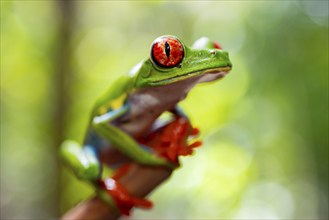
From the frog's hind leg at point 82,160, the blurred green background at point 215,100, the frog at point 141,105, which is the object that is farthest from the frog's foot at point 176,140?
the blurred green background at point 215,100

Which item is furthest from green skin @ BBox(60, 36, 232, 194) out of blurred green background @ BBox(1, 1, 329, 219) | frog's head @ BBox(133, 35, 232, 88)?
blurred green background @ BBox(1, 1, 329, 219)

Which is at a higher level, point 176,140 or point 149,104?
point 149,104

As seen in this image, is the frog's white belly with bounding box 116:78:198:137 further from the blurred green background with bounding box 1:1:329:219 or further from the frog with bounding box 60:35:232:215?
the blurred green background with bounding box 1:1:329:219

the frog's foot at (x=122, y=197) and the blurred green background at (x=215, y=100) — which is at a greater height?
the blurred green background at (x=215, y=100)

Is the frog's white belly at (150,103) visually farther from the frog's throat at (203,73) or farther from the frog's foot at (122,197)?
the frog's foot at (122,197)

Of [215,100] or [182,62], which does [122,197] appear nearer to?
[182,62]

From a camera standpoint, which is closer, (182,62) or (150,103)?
(182,62)

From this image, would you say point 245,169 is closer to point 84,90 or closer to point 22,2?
point 84,90

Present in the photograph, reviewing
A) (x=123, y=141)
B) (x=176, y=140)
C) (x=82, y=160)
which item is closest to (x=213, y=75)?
(x=176, y=140)
